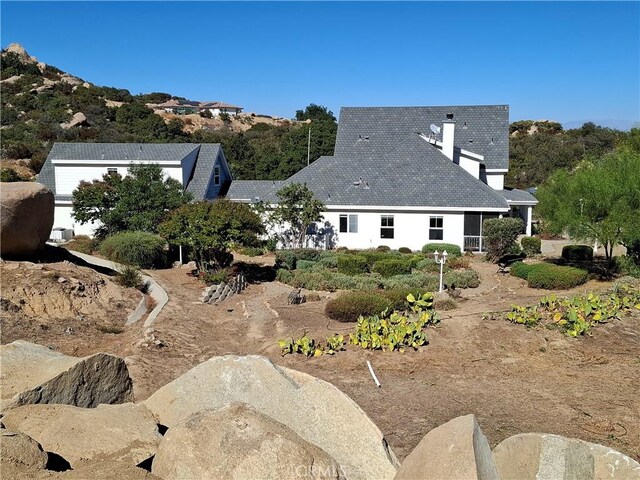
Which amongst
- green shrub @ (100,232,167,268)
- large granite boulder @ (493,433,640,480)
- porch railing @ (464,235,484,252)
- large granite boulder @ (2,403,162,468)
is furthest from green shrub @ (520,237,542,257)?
large granite boulder @ (2,403,162,468)

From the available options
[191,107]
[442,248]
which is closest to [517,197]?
[442,248]

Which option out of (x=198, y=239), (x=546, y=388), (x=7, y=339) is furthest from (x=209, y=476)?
(x=198, y=239)

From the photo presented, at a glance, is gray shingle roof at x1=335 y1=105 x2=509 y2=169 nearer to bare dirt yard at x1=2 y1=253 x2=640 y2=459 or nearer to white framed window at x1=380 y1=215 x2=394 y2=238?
white framed window at x1=380 y1=215 x2=394 y2=238

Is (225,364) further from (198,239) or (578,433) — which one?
(198,239)

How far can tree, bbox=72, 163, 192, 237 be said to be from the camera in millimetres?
27984

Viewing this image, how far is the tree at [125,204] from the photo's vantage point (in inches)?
1102

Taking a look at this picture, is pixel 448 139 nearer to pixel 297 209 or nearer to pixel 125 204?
pixel 297 209

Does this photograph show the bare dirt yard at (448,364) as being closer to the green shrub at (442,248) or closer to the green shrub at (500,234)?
the green shrub at (500,234)

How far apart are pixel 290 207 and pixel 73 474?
25451mm

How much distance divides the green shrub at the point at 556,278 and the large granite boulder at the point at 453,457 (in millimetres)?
17220

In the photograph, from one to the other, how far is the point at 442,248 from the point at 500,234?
3.32m

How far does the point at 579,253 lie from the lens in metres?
27.2

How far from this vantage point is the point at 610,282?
2234 cm

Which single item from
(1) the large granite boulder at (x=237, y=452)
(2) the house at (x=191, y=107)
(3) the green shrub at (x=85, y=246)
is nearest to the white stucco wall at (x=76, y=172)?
(3) the green shrub at (x=85, y=246)
